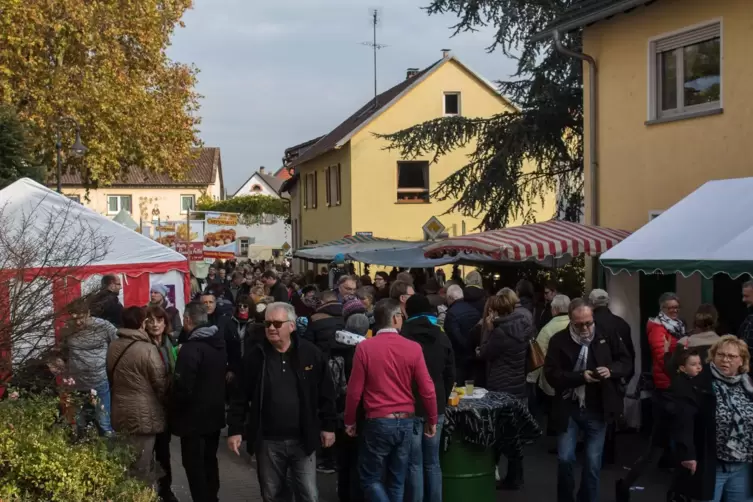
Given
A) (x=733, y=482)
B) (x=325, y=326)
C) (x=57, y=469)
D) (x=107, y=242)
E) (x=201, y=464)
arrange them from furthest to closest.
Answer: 1. (x=107, y=242)
2. (x=325, y=326)
3. (x=201, y=464)
4. (x=733, y=482)
5. (x=57, y=469)

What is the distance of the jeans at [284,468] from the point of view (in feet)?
22.0

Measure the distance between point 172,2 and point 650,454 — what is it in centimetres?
2832

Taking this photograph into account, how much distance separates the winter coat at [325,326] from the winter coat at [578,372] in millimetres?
2266

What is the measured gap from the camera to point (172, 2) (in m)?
32.7

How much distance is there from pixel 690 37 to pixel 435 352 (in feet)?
23.8

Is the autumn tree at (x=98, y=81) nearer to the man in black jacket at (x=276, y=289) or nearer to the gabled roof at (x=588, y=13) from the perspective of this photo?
the man in black jacket at (x=276, y=289)

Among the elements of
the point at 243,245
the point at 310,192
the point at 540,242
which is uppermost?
the point at 310,192

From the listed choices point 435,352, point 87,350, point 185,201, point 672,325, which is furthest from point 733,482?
point 185,201

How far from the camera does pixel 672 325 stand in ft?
30.0

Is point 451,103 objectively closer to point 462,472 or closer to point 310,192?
point 310,192

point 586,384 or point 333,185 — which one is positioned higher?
point 333,185

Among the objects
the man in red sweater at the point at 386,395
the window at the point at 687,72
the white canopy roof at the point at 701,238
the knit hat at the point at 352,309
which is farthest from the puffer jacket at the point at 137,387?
the window at the point at 687,72

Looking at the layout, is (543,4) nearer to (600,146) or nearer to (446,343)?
(600,146)

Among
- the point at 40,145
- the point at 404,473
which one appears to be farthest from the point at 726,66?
the point at 40,145
